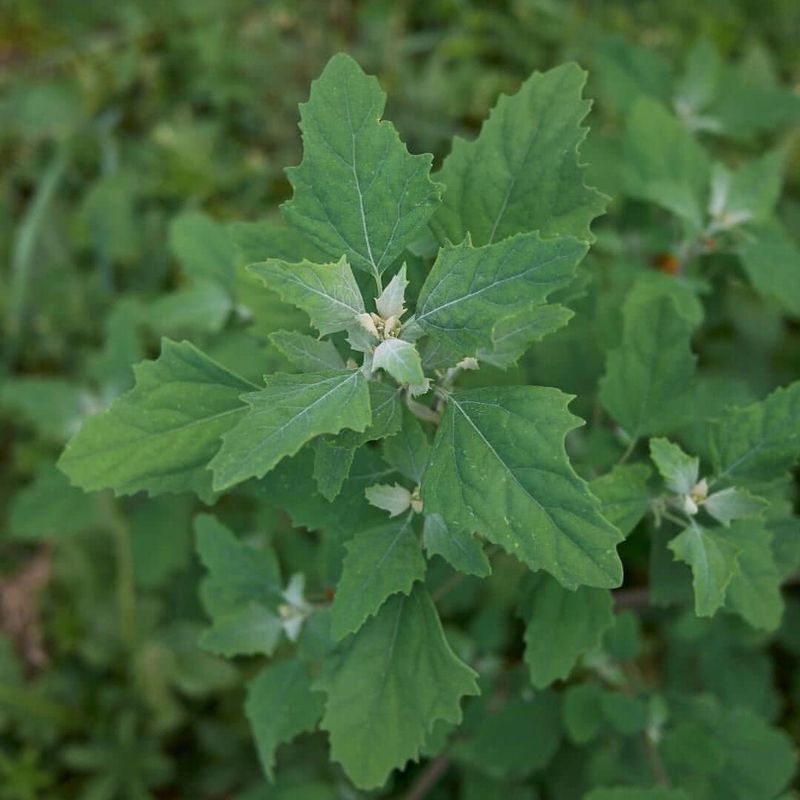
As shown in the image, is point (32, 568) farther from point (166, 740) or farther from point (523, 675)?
point (523, 675)

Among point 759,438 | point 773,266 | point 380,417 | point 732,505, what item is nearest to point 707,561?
point 732,505

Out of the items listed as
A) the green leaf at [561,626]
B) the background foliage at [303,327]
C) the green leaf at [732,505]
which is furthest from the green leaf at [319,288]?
the green leaf at [732,505]

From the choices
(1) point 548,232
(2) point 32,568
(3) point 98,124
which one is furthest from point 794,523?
(3) point 98,124

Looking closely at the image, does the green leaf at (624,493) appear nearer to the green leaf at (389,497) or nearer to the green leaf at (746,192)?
the green leaf at (389,497)

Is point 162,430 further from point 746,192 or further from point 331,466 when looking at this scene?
point 746,192

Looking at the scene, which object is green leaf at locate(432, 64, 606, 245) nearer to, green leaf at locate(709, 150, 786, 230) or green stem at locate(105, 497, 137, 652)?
green leaf at locate(709, 150, 786, 230)
